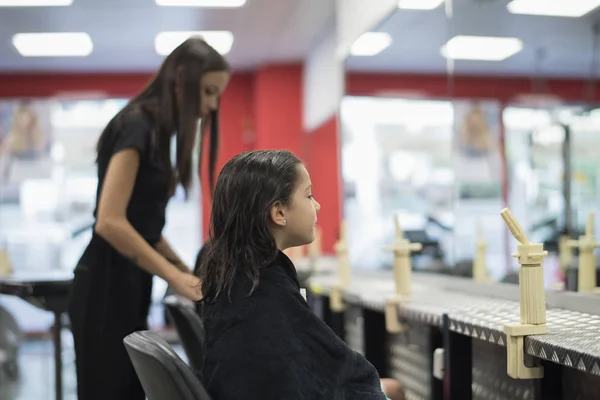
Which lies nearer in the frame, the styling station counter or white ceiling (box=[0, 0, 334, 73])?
the styling station counter

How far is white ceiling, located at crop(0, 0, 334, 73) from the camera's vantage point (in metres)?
5.35

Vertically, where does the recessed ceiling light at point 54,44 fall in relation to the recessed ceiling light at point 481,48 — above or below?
above

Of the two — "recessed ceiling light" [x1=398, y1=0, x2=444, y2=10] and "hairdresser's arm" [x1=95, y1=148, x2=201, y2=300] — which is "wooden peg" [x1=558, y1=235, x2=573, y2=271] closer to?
"hairdresser's arm" [x1=95, y1=148, x2=201, y2=300]

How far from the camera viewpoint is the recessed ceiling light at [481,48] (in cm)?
249

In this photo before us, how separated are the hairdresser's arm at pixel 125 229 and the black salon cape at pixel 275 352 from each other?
0.46 m

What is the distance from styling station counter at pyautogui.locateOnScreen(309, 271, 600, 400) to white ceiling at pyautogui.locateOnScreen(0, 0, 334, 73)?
297 cm

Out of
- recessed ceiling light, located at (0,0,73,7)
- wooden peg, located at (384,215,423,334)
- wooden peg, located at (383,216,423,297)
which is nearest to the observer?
wooden peg, located at (384,215,423,334)

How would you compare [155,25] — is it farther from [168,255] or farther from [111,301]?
[111,301]

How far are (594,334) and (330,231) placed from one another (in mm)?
4881

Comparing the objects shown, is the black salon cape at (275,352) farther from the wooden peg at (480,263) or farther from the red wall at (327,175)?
the red wall at (327,175)

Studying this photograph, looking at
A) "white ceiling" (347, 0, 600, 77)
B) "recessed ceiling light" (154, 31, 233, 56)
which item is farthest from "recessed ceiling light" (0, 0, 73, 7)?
"white ceiling" (347, 0, 600, 77)

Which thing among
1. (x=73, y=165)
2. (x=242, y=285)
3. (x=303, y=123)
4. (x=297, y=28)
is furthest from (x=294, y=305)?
(x=73, y=165)

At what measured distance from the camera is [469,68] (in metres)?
2.85

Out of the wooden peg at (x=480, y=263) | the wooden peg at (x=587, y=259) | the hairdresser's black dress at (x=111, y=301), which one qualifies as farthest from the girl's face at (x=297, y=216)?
the wooden peg at (x=480, y=263)
